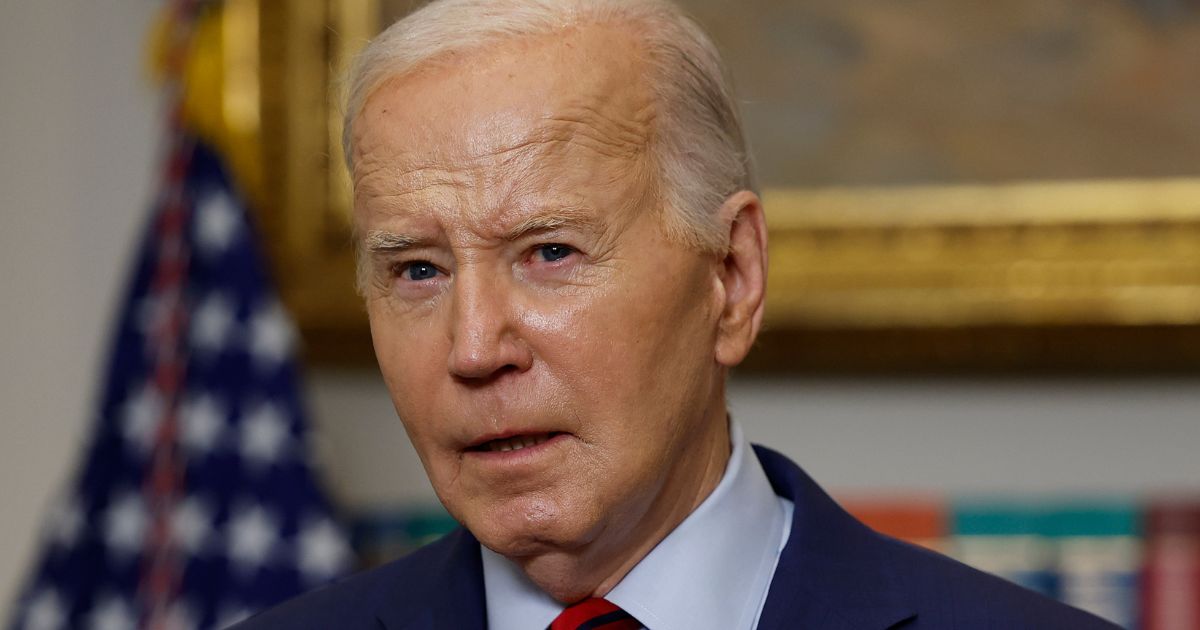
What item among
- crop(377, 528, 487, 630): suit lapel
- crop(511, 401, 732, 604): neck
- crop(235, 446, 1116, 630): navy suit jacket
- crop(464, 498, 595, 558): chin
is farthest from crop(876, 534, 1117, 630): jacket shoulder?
crop(377, 528, 487, 630): suit lapel

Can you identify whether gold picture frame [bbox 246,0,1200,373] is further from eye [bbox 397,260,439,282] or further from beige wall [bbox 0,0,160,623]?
eye [bbox 397,260,439,282]

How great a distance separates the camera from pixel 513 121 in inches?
72.8

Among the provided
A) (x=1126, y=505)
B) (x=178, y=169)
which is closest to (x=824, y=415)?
(x=1126, y=505)

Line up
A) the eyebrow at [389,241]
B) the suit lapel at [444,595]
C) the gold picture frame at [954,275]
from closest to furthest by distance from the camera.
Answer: the eyebrow at [389,241]
the suit lapel at [444,595]
the gold picture frame at [954,275]

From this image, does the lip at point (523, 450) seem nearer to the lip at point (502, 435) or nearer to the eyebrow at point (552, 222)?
the lip at point (502, 435)

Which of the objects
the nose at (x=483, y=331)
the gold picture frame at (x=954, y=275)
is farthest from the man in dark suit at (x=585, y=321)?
the gold picture frame at (x=954, y=275)

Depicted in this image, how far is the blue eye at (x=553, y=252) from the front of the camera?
188 cm

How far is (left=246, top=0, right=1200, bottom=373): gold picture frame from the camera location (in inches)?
147

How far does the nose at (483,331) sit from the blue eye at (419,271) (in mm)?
81

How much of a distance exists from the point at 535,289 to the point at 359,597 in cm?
66

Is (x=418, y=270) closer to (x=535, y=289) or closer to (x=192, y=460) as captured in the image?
(x=535, y=289)

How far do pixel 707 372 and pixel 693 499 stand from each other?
0.61 feet

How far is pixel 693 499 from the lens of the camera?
2.09 meters

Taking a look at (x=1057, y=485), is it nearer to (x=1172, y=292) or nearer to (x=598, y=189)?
(x=1172, y=292)
